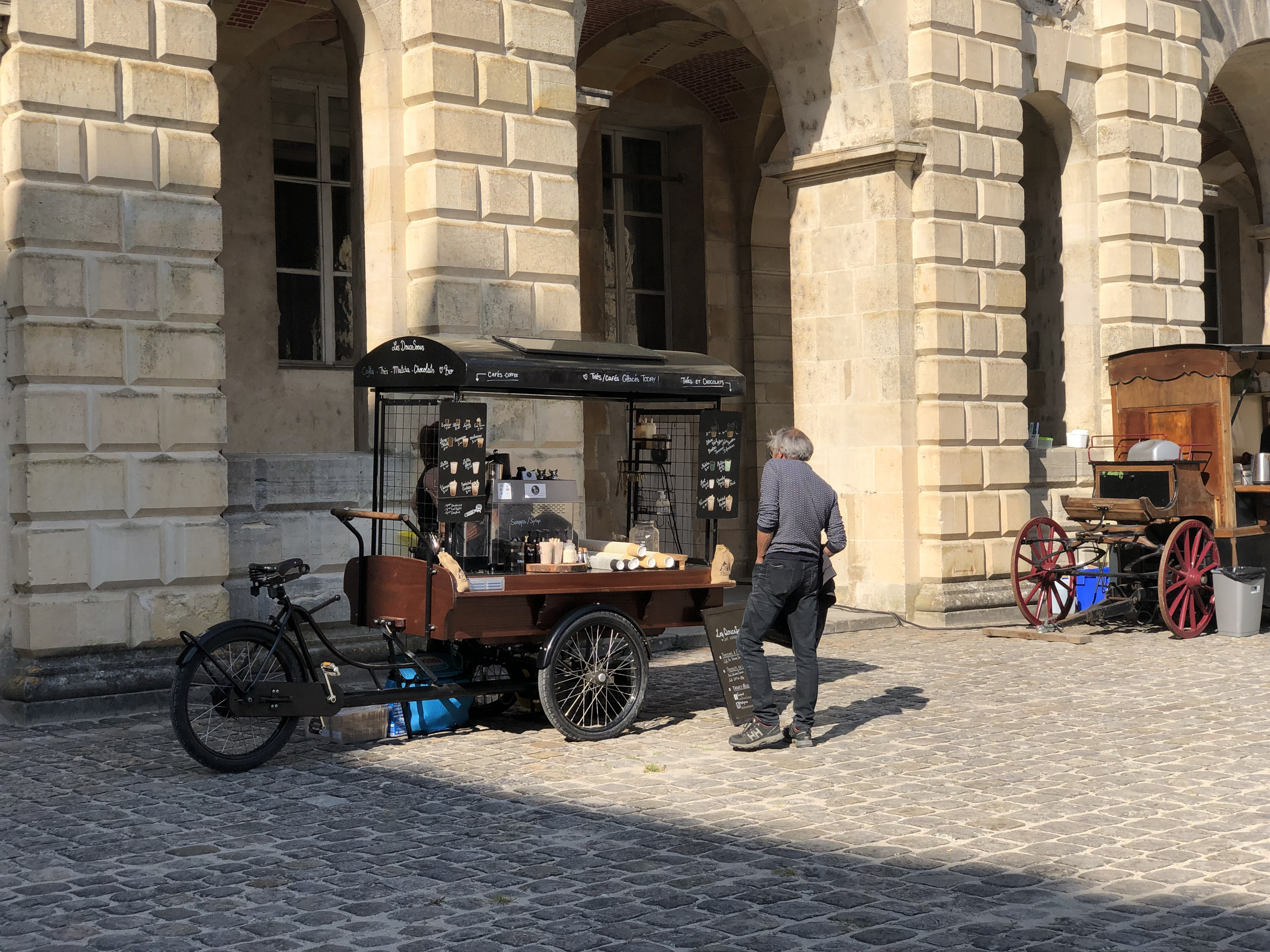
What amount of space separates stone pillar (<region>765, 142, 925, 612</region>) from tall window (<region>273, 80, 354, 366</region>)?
15.7 feet

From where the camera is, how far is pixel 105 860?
229 inches

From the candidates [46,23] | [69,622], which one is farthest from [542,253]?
[69,622]

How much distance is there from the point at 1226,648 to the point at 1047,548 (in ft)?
7.12

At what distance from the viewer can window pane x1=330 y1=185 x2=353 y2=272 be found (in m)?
15.8

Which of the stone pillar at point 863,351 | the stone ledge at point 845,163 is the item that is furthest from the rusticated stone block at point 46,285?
the stone ledge at point 845,163

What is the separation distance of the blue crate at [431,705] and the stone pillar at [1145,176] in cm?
965

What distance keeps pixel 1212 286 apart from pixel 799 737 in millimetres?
21845

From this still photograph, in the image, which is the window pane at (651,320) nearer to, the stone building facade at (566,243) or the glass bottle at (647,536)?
the stone building facade at (566,243)

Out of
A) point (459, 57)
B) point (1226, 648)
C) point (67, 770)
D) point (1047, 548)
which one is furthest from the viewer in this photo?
point (1047, 548)

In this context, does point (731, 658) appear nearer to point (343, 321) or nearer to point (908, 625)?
point (908, 625)

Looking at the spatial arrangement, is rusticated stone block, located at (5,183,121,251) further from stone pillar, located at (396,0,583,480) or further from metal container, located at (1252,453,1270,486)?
metal container, located at (1252,453,1270,486)

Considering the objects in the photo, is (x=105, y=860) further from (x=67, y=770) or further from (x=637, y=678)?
(x=637, y=678)

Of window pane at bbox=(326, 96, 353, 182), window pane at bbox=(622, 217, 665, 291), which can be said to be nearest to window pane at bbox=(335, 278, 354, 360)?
A: window pane at bbox=(326, 96, 353, 182)

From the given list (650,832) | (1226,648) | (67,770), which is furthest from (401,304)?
(1226,648)
